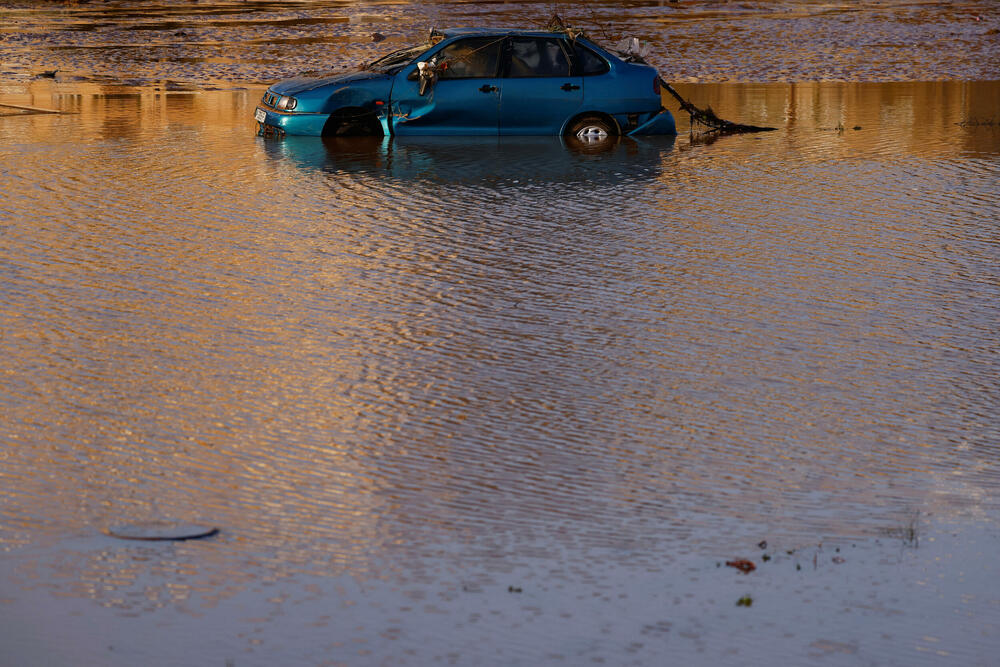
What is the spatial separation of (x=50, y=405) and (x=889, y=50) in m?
24.9

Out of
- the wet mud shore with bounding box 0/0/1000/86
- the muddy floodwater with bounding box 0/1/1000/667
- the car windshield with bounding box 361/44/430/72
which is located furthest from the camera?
the wet mud shore with bounding box 0/0/1000/86

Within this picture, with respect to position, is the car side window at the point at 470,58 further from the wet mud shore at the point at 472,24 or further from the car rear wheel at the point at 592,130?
the wet mud shore at the point at 472,24

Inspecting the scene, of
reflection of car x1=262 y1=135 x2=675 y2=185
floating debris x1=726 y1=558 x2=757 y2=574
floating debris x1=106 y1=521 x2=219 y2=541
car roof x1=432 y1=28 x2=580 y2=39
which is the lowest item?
floating debris x1=726 y1=558 x2=757 y2=574

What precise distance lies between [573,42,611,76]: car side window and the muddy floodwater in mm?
1667

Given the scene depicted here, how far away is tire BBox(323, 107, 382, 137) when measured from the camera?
16.2 metres

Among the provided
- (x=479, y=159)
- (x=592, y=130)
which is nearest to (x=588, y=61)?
(x=592, y=130)

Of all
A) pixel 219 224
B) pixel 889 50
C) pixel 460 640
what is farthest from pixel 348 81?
pixel 889 50

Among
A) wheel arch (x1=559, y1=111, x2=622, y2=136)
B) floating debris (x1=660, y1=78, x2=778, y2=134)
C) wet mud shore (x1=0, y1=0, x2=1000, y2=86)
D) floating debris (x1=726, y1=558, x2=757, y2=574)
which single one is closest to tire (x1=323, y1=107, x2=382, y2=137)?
wheel arch (x1=559, y1=111, x2=622, y2=136)

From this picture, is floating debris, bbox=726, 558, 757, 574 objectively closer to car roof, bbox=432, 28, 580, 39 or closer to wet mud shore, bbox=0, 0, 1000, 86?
car roof, bbox=432, 28, 580, 39

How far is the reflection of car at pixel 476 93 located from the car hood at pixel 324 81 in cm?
1

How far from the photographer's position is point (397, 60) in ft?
54.7

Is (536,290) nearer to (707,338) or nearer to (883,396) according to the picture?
(707,338)

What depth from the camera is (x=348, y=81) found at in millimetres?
16188

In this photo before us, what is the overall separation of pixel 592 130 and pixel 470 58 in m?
1.70
